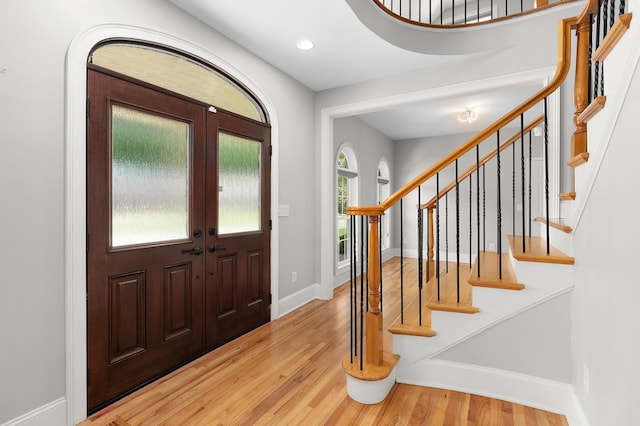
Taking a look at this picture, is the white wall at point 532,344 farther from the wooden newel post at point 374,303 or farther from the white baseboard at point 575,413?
the wooden newel post at point 374,303

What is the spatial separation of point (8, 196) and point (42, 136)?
1.17 ft

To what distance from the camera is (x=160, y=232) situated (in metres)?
2.26

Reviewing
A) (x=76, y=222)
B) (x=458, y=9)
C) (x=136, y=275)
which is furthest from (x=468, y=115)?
(x=76, y=222)

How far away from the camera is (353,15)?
2.43 meters

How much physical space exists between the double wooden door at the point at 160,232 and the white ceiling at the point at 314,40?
2.35ft

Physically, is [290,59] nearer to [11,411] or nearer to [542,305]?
[542,305]

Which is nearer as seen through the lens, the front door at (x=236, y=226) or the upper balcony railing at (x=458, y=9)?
the front door at (x=236, y=226)

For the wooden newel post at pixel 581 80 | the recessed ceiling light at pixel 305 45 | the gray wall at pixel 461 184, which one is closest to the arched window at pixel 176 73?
the recessed ceiling light at pixel 305 45

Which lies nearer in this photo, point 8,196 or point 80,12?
point 8,196

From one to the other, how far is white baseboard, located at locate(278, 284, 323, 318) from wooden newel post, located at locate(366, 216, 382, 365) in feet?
5.33

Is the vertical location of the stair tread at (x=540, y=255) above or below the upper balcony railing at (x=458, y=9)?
below

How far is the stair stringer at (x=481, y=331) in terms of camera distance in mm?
1840

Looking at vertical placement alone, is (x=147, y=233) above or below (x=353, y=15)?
below

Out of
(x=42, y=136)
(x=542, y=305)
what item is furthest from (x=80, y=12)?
(x=542, y=305)
